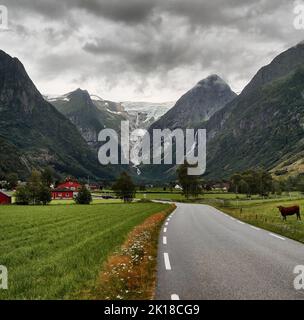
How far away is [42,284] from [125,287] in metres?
2.25

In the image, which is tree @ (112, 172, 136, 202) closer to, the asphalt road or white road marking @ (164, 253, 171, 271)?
A: the asphalt road

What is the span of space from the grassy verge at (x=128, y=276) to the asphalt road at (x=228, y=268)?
1.19 ft

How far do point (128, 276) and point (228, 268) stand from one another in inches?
145

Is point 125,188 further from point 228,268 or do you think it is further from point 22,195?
point 228,268

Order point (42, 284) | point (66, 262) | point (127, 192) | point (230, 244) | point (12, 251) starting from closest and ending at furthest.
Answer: point (42, 284) < point (66, 262) < point (12, 251) < point (230, 244) < point (127, 192)

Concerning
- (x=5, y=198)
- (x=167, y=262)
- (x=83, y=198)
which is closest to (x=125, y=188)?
(x=83, y=198)

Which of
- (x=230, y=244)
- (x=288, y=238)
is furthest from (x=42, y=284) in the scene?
(x=288, y=238)

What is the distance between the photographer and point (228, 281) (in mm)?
12305

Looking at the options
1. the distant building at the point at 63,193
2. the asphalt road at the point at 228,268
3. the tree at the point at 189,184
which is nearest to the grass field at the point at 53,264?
the asphalt road at the point at 228,268

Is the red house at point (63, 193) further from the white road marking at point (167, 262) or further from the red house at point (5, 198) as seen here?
the white road marking at point (167, 262)

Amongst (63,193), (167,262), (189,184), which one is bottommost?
(167,262)

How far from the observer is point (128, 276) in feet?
41.9

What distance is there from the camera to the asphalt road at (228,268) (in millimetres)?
10961
